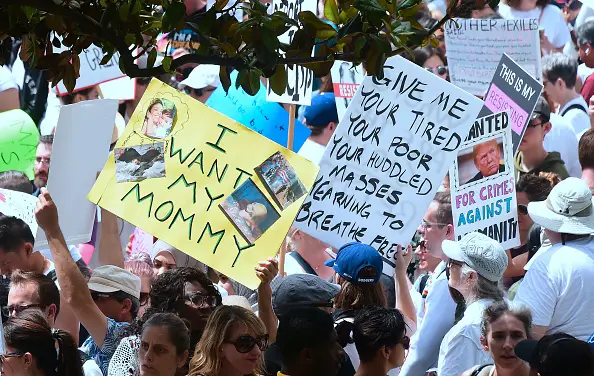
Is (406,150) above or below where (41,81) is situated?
above

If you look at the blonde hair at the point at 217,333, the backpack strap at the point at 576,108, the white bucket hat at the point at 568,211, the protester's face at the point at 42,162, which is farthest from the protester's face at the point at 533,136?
the blonde hair at the point at 217,333

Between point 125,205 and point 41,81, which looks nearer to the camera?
point 125,205

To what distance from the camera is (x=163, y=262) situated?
24.8ft

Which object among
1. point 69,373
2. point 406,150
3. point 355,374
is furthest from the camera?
point 406,150

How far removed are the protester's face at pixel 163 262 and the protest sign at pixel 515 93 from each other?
93.8 inches

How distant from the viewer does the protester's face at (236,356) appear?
16.8 feet

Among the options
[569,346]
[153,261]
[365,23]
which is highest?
[365,23]

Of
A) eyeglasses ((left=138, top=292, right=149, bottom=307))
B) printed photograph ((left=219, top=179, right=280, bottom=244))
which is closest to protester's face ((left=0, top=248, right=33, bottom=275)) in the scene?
eyeglasses ((left=138, top=292, right=149, bottom=307))

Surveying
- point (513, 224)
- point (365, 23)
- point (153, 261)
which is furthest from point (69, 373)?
point (513, 224)

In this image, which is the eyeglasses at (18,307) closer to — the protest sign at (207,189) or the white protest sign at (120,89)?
the protest sign at (207,189)

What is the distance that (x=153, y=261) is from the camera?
764cm

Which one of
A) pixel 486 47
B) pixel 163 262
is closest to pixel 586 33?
pixel 486 47

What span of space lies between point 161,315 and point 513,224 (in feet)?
9.77

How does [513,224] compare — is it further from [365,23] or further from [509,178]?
[365,23]
